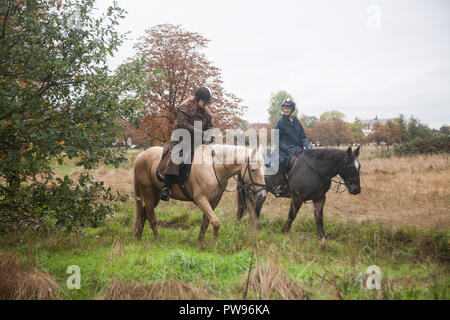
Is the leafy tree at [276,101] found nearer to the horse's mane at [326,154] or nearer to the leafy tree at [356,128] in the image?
the leafy tree at [356,128]

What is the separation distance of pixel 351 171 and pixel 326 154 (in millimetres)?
772

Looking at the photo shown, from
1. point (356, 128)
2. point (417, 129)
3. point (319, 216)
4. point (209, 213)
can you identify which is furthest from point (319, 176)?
point (356, 128)

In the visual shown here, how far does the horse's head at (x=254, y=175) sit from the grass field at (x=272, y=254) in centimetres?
94

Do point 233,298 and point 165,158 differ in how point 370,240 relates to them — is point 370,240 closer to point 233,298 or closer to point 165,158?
point 233,298

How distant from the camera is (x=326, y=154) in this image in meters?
7.14

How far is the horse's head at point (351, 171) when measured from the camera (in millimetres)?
6609

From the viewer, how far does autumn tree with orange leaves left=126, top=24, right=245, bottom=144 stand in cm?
1484

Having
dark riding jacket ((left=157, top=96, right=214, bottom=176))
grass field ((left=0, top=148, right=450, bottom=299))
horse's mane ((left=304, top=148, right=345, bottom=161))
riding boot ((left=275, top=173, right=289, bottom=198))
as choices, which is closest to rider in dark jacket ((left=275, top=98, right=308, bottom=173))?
horse's mane ((left=304, top=148, right=345, bottom=161))

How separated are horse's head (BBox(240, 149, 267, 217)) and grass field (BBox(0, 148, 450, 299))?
94 cm

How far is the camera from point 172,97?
15.0 metres

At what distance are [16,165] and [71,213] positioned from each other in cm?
113

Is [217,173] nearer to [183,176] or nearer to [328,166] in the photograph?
[183,176]

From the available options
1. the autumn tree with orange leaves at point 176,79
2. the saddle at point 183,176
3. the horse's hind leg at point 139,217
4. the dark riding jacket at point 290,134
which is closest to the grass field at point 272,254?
the horse's hind leg at point 139,217
